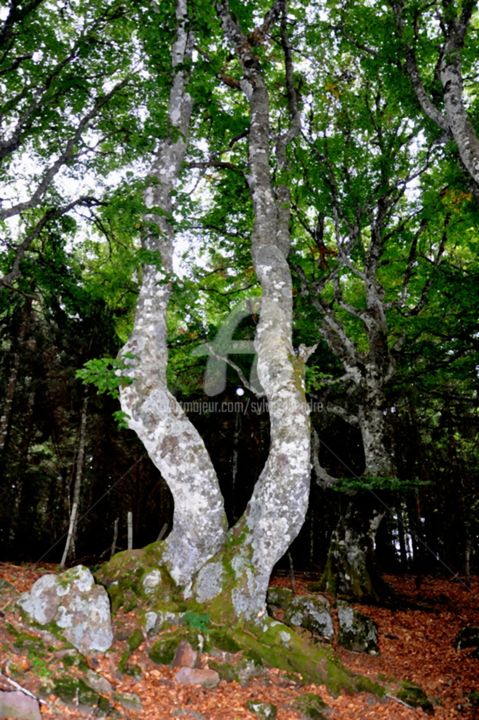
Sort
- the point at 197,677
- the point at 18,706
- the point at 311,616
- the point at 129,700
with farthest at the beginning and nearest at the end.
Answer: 1. the point at 311,616
2. the point at 197,677
3. the point at 129,700
4. the point at 18,706

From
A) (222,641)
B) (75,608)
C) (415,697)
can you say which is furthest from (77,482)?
(415,697)

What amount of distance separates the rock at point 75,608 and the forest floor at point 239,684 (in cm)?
18

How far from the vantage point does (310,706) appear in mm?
4547

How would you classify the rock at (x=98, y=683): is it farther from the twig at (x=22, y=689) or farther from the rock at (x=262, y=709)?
the rock at (x=262, y=709)

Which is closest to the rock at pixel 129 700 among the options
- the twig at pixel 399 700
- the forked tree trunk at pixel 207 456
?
the forked tree trunk at pixel 207 456

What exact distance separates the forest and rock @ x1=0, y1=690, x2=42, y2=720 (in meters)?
2.29

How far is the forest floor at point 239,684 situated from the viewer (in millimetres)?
3975

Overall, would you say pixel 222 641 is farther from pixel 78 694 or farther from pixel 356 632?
pixel 356 632

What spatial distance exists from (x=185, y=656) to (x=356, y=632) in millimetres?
3845

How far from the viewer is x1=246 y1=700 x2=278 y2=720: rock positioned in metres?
4.28

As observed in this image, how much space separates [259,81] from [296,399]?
21.4 feet

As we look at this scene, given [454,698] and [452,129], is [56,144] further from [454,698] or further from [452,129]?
[454,698]

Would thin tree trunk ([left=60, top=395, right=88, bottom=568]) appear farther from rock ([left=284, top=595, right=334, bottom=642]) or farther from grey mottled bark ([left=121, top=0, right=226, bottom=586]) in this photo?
rock ([left=284, top=595, right=334, bottom=642])

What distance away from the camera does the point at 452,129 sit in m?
7.18
